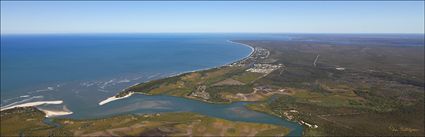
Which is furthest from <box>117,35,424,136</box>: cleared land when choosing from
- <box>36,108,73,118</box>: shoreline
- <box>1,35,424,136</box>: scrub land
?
<box>36,108,73,118</box>: shoreline

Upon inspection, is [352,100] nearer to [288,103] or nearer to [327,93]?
[327,93]

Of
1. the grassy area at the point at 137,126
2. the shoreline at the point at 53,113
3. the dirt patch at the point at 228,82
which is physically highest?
the dirt patch at the point at 228,82

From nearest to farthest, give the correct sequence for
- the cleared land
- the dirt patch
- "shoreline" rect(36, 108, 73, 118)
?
1. the cleared land
2. "shoreline" rect(36, 108, 73, 118)
3. the dirt patch

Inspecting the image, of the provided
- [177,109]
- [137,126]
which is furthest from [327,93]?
[137,126]

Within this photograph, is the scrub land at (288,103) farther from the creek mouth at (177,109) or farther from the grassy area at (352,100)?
the creek mouth at (177,109)

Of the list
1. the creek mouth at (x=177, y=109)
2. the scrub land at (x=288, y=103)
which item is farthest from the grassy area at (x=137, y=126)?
the creek mouth at (x=177, y=109)

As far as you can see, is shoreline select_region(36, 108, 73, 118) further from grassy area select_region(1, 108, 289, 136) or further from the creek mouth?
the creek mouth

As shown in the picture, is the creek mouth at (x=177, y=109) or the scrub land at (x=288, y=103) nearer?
the scrub land at (x=288, y=103)

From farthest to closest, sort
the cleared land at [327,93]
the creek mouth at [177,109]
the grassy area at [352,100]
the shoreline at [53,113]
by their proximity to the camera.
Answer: the shoreline at [53,113] < the creek mouth at [177,109] < the cleared land at [327,93] < the grassy area at [352,100]

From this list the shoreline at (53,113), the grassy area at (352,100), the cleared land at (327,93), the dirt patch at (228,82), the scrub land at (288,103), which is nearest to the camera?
the scrub land at (288,103)
